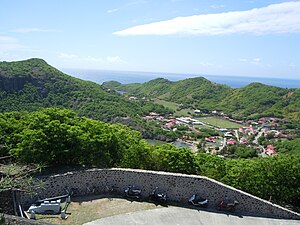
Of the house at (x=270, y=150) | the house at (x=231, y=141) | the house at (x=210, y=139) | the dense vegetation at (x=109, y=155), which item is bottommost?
the house at (x=210, y=139)

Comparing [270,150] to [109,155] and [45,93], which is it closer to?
[45,93]

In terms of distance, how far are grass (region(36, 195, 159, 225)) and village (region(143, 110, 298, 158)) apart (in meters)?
39.1

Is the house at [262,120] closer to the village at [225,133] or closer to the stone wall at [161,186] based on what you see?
the village at [225,133]

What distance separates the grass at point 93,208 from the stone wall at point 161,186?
671 mm

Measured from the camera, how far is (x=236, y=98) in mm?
105188

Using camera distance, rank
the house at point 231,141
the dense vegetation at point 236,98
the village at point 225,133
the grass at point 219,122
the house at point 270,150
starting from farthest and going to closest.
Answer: the dense vegetation at point 236,98, the grass at point 219,122, the house at point 231,141, the village at point 225,133, the house at point 270,150

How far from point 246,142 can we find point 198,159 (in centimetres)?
4879

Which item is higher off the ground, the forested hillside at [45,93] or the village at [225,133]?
the forested hillside at [45,93]

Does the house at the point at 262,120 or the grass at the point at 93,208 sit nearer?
the grass at the point at 93,208

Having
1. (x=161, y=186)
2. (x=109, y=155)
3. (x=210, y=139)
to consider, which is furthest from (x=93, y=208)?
(x=210, y=139)

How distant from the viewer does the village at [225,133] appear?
185ft

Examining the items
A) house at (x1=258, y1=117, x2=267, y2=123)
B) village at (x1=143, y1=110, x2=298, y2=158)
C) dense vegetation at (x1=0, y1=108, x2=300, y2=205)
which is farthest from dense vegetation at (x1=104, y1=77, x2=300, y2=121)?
dense vegetation at (x1=0, y1=108, x2=300, y2=205)

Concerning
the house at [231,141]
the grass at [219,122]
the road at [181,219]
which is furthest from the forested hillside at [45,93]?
the road at [181,219]

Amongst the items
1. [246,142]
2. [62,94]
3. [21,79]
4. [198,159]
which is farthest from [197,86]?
[198,159]
